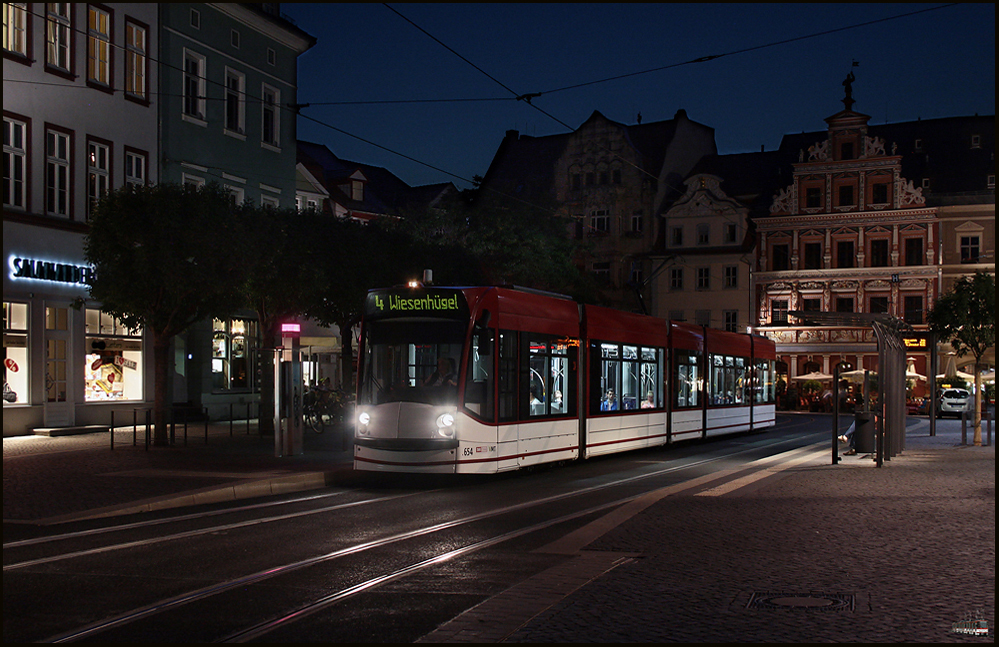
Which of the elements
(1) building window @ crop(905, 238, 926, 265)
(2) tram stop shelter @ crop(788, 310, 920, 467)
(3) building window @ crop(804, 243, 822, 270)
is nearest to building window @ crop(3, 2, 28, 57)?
(2) tram stop shelter @ crop(788, 310, 920, 467)

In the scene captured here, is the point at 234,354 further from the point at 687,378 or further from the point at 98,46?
the point at 687,378

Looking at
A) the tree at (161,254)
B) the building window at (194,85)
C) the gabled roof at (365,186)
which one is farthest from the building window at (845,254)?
the tree at (161,254)

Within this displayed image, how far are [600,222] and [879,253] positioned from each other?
1627 centimetres

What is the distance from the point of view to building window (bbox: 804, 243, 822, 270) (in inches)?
2394

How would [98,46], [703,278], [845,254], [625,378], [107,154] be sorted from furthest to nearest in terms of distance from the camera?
[703,278] → [845,254] → [107,154] → [98,46] → [625,378]

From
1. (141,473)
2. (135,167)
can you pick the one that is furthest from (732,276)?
(141,473)

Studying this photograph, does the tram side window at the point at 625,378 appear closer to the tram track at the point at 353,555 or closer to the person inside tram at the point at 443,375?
the tram track at the point at 353,555

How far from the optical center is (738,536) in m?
10.8

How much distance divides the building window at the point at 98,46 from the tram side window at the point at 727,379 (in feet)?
58.0

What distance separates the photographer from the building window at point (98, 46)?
2803cm

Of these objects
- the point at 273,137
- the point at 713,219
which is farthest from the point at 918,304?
the point at 273,137

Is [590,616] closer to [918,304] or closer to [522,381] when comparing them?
[522,381]

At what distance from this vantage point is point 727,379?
96.0 feet

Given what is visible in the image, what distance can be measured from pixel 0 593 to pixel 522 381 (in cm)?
1009
